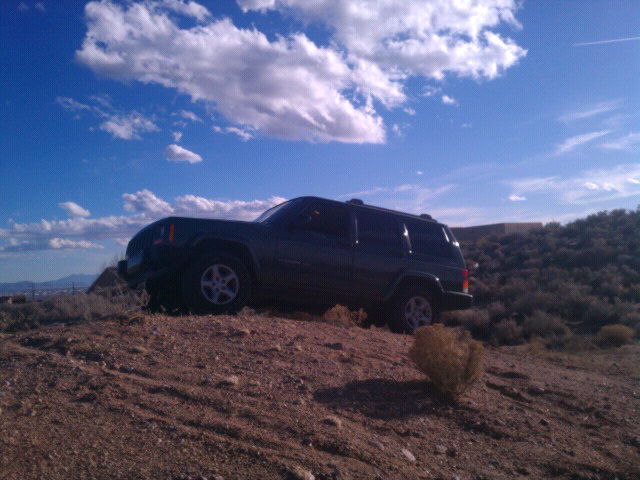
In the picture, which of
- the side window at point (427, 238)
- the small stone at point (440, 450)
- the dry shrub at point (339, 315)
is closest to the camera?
the small stone at point (440, 450)

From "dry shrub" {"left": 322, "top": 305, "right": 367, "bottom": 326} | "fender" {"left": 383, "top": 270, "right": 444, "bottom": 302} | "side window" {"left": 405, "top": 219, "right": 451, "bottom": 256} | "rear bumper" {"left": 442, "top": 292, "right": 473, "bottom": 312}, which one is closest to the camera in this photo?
"dry shrub" {"left": 322, "top": 305, "right": 367, "bottom": 326}

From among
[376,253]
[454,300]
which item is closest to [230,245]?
[376,253]

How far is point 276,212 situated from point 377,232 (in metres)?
1.70

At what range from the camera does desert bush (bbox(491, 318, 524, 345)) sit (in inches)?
655

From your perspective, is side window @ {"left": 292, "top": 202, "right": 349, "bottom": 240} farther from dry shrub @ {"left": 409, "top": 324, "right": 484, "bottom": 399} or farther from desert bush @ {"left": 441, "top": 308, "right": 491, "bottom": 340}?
desert bush @ {"left": 441, "top": 308, "right": 491, "bottom": 340}

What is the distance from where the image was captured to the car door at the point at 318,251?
906cm

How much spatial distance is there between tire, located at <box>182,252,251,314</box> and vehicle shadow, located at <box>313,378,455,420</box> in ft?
8.80

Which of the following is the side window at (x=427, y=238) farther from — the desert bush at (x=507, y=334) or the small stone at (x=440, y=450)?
the desert bush at (x=507, y=334)

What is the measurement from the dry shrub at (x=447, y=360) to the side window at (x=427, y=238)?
12.4ft

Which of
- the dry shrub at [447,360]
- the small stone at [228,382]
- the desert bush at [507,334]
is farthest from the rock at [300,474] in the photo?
the desert bush at [507,334]

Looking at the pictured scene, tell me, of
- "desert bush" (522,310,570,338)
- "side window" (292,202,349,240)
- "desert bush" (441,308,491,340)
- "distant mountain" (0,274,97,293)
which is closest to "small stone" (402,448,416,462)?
"side window" (292,202,349,240)

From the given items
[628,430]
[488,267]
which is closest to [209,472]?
[628,430]

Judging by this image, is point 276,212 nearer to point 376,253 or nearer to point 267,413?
point 376,253

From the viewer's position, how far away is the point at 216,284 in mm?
8531
